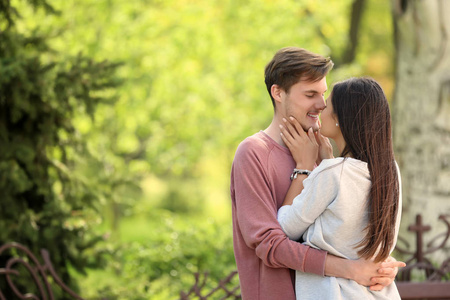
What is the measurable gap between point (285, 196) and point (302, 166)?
0.15 metres

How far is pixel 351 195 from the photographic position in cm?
220

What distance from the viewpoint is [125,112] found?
1031 centimetres

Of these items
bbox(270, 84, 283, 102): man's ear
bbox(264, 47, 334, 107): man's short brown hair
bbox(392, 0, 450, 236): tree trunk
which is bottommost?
bbox(392, 0, 450, 236): tree trunk

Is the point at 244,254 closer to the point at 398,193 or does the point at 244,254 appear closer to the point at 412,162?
the point at 398,193

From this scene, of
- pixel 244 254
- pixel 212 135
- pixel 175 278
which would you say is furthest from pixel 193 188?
pixel 244 254

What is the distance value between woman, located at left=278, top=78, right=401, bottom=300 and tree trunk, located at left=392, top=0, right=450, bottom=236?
2.97m

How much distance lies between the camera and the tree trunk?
5039mm

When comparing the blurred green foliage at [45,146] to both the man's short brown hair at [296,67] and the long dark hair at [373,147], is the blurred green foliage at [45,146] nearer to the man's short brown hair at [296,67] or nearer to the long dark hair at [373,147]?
the man's short brown hair at [296,67]

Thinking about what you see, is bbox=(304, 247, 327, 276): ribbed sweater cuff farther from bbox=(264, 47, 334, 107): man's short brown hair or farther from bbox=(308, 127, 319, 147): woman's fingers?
bbox=(264, 47, 334, 107): man's short brown hair

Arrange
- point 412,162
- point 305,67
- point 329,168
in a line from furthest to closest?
point 412,162, point 305,67, point 329,168

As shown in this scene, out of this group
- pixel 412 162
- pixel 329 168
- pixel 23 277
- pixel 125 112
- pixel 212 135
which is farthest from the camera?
pixel 212 135

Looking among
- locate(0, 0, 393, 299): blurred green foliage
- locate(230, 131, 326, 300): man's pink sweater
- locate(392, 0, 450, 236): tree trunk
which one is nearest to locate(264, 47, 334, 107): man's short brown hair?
locate(230, 131, 326, 300): man's pink sweater

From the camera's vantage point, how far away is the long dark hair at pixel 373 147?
221 cm

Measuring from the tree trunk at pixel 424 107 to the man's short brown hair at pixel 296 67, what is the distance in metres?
3.00
